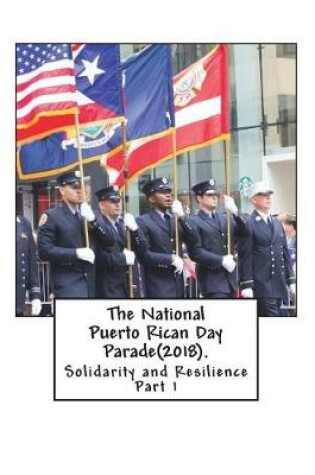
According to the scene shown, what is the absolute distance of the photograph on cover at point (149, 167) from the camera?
7238 millimetres

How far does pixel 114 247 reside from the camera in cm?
734

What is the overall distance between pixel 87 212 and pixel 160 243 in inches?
20.2

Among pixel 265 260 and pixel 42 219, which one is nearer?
pixel 42 219

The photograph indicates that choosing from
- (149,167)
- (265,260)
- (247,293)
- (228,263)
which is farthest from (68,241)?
(265,260)

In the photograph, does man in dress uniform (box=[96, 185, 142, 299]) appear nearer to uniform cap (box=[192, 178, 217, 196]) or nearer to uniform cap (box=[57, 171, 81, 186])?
uniform cap (box=[57, 171, 81, 186])

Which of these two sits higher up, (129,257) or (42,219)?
(42,219)

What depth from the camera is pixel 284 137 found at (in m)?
7.32

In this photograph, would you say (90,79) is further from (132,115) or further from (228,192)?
(228,192)

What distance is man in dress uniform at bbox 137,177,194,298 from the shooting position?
7.34 m

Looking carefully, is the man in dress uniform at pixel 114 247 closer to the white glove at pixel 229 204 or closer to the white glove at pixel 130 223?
the white glove at pixel 130 223

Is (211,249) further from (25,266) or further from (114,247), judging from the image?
(25,266)

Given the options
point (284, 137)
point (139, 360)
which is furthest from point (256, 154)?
point (139, 360)

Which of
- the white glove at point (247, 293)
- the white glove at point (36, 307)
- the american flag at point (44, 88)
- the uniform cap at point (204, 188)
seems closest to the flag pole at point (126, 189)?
the american flag at point (44, 88)

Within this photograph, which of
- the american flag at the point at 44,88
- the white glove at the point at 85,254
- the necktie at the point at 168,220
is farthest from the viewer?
the necktie at the point at 168,220
